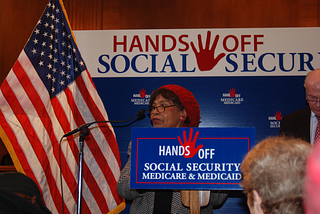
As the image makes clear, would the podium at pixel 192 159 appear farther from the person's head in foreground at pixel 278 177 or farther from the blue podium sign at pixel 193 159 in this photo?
the person's head in foreground at pixel 278 177

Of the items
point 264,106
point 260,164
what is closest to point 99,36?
point 264,106

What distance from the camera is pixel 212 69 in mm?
3377

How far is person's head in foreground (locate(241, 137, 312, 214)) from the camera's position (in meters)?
0.81

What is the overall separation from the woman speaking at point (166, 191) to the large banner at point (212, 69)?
0.84 meters

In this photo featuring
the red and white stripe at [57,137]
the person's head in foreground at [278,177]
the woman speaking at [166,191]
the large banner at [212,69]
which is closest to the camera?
the person's head in foreground at [278,177]

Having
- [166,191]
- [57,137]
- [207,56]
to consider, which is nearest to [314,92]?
[207,56]

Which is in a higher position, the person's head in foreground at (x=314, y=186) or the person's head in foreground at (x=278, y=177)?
the person's head in foreground at (x=278, y=177)

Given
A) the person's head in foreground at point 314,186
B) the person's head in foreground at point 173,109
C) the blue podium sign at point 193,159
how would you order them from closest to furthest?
the person's head in foreground at point 314,186, the blue podium sign at point 193,159, the person's head in foreground at point 173,109

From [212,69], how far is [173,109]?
111 centimetres

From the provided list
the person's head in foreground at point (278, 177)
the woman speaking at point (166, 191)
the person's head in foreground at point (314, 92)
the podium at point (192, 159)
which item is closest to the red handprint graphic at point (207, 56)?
the woman speaking at point (166, 191)

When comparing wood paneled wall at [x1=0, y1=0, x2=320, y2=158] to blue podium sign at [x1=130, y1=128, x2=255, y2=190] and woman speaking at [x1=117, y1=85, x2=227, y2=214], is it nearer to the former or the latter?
woman speaking at [x1=117, y1=85, x2=227, y2=214]

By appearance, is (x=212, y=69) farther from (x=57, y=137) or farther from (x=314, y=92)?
(x=57, y=137)

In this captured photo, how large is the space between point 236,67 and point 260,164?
262cm

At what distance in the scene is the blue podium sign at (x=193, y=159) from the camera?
1.44m
